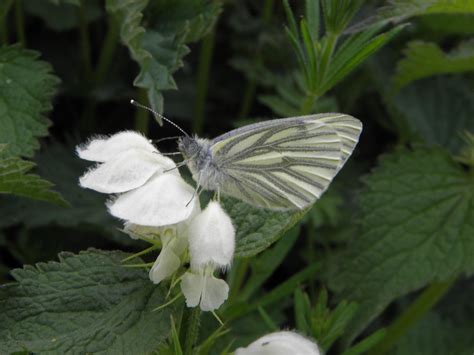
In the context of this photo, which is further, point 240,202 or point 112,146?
point 240,202

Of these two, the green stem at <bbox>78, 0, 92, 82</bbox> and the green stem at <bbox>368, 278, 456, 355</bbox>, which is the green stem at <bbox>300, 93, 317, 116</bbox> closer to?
the green stem at <bbox>368, 278, 456, 355</bbox>

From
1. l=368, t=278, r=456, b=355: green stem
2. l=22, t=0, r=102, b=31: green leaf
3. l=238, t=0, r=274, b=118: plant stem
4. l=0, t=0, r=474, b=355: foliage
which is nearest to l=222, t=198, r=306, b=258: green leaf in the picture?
l=0, t=0, r=474, b=355: foliage

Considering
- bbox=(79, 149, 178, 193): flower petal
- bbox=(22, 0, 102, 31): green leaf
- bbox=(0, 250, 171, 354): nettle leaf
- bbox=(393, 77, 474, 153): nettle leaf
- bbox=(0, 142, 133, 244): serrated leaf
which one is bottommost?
bbox=(0, 142, 133, 244): serrated leaf

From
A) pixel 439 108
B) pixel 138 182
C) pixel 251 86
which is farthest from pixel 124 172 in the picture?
pixel 439 108

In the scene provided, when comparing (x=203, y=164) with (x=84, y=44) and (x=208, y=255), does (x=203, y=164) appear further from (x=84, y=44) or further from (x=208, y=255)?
(x=84, y=44)

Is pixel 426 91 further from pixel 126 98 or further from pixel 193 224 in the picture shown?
pixel 193 224

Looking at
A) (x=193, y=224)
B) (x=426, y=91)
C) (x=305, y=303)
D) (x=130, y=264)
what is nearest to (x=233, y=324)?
(x=305, y=303)
